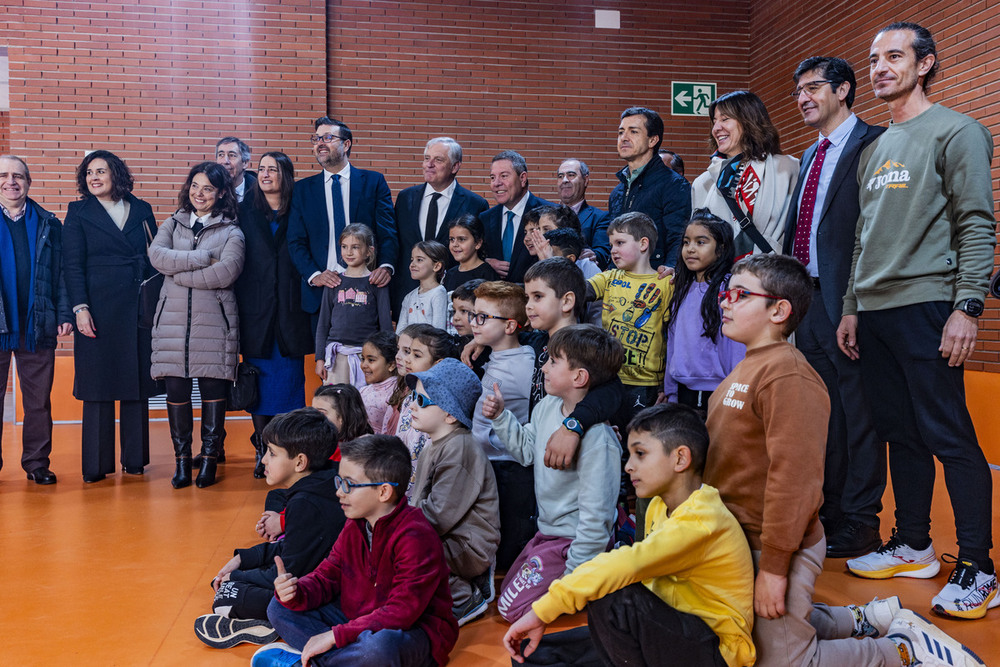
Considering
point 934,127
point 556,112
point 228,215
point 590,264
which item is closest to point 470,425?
point 590,264

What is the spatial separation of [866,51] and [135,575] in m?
6.54

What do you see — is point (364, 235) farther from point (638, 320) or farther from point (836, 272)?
point (836, 272)

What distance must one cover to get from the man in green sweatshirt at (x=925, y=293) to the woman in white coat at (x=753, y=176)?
0.48 metres

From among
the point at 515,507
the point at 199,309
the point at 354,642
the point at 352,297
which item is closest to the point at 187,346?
the point at 199,309

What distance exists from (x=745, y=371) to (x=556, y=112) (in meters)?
6.55

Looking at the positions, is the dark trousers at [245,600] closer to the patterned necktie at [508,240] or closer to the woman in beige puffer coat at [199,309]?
the woman in beige puffer coat at [199,309]

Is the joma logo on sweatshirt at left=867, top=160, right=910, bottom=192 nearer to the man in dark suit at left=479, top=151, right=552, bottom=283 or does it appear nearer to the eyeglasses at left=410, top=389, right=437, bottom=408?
the eyeglasses at left=410, top=389, right=437, bottom=408

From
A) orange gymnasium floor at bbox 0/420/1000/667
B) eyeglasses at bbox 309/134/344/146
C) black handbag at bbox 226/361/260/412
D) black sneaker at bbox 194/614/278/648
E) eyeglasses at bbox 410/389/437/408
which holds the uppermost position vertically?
eyeglasses at bbox 309/134/344/146

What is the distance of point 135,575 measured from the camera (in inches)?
120

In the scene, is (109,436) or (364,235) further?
(109,436)

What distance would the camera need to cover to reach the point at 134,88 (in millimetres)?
7297

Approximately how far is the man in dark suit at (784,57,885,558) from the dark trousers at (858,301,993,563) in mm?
244

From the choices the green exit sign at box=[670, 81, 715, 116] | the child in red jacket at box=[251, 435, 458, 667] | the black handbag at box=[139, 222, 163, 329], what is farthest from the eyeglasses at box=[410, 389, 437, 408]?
the green exit sign at box=[670, 81, 715, 116]

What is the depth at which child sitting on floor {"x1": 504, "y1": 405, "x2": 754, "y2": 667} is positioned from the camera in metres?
1.73
